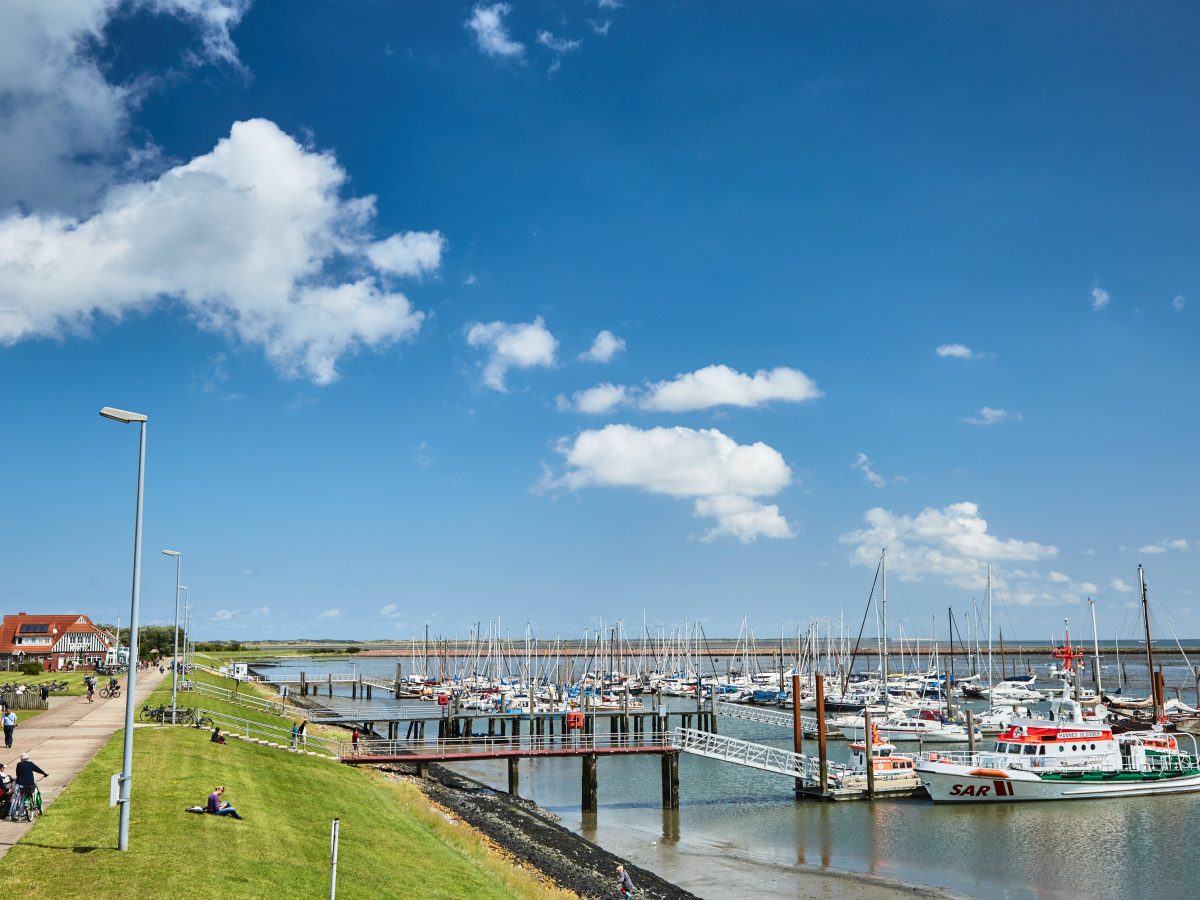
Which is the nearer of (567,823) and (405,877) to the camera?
(405,877)

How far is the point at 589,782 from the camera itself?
179ft

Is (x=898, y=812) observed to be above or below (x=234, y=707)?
below

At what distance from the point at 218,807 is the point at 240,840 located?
2.24m

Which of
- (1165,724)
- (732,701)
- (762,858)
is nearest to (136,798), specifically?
(762,858)

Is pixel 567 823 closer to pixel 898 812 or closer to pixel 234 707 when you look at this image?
pixel 898 812

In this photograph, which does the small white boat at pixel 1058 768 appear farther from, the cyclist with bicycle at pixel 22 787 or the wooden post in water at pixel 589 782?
the cyclist with bicycle at pixel 22 787

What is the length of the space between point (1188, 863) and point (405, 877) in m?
36.2

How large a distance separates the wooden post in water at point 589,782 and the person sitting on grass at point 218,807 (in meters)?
28.4

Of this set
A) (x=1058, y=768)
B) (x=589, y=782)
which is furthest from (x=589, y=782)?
(x=1058, y=768)

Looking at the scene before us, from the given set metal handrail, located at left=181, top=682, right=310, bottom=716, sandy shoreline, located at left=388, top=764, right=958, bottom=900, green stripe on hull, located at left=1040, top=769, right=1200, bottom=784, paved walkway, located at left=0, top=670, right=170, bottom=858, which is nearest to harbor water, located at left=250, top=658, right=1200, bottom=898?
sandy shoreline, located at left=388, top=764, right=958, bottom=900

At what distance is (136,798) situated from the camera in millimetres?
28328

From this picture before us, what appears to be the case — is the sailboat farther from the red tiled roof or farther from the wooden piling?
the red tiled roof

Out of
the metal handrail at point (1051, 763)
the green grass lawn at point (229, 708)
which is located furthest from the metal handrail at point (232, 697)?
the metal handrail at point (1051, 763)

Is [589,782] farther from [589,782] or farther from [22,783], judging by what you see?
[22,783]
